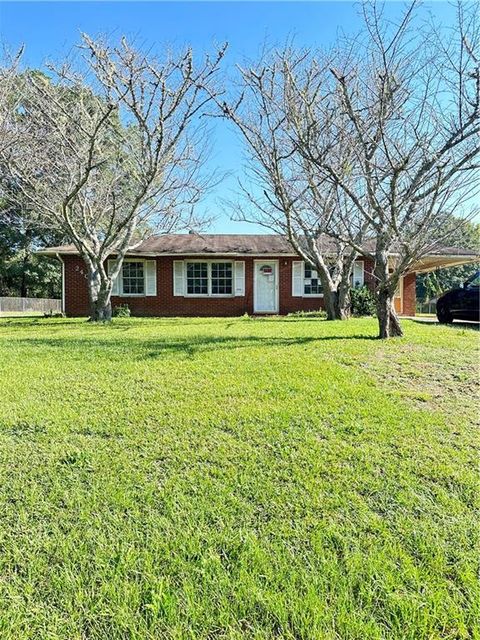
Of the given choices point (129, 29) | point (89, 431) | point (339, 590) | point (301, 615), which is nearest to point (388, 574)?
point (339, 590)

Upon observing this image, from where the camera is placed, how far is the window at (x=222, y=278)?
55.0 feet

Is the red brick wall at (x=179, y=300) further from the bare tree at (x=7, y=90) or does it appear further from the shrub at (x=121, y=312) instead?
the bare tree at (x=7, y=90)

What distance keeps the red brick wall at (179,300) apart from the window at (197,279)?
0.37 m

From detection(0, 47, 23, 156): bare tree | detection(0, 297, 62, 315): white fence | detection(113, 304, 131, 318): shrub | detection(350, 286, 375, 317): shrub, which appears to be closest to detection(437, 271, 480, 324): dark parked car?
detection(350, 286, 375, 317): shrub

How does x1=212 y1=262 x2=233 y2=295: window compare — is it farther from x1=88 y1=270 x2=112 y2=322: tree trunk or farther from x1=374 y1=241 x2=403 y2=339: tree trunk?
x1=374 y1=241 x2=403 y2=339: tree trunk

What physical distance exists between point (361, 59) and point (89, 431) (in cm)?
809

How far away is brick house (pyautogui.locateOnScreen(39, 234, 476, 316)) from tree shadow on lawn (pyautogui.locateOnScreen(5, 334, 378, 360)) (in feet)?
28.7

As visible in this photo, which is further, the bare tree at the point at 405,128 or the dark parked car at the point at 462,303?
the dark parked car at the point at 462,303

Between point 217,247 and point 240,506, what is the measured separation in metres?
14.8

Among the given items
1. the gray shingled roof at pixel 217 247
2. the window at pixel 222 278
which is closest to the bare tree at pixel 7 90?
the gray shingled roof at pixel 217 247

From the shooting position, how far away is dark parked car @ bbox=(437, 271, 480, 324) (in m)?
11.3

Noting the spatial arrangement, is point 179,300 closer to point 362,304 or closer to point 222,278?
point 222,278

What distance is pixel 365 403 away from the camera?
3949 mm

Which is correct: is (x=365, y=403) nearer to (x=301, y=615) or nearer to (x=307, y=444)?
(x=307, y=444)
